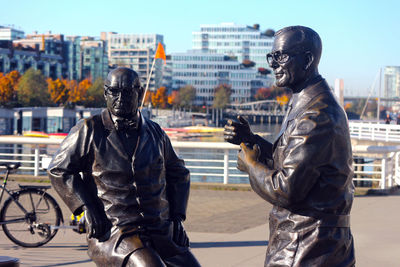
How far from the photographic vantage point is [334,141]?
294cm

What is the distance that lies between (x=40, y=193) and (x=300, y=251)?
5742 millimetres

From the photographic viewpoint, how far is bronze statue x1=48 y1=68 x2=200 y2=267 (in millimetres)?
3881

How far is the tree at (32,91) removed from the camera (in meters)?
87.5

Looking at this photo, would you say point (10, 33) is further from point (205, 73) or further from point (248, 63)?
point (248, 63)

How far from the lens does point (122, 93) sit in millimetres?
4000

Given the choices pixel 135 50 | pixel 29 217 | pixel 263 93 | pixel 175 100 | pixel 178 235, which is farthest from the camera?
pixel 263 93

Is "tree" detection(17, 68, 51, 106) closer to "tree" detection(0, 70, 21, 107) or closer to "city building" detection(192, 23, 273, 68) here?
"tree" detection(0, 70, 21, 107)

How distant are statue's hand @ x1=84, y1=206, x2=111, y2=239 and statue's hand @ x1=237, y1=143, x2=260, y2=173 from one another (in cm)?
111

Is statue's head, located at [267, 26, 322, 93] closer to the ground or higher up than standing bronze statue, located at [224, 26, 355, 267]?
higher up

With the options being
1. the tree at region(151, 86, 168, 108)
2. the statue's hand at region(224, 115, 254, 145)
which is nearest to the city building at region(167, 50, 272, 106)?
the tree at region(151, 86, 168, 108)

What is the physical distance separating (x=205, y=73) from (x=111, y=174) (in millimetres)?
166310

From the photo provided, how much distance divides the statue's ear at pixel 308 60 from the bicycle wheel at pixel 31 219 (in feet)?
18.4

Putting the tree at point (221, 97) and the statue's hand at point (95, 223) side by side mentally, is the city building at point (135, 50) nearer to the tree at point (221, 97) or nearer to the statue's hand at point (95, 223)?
the tree at point (221, 97)

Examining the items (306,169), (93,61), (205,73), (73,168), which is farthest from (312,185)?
(205,73)
